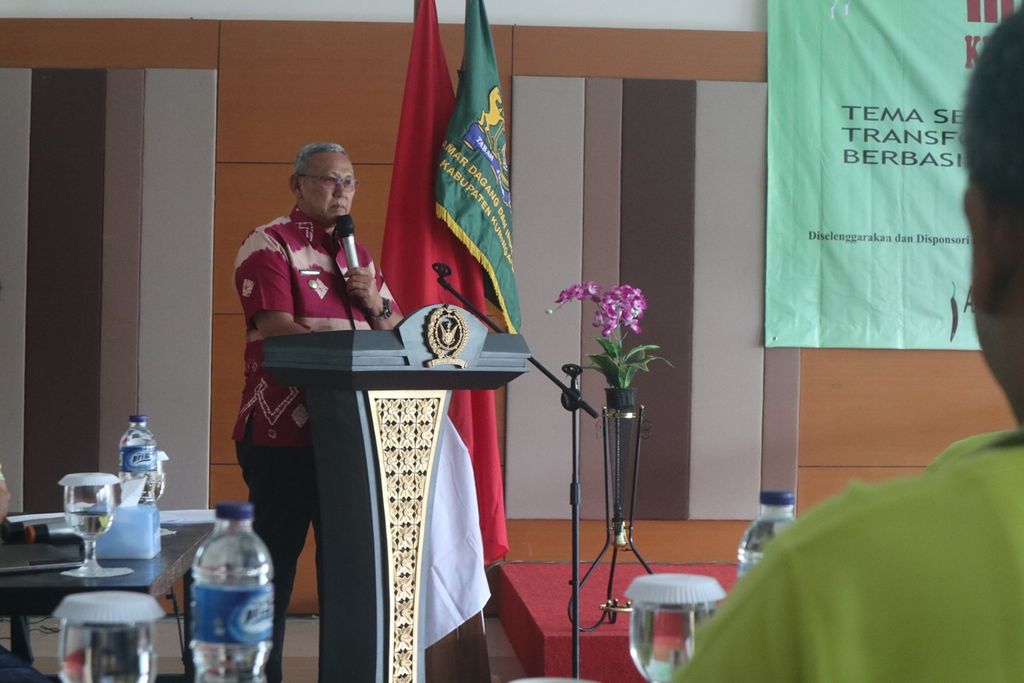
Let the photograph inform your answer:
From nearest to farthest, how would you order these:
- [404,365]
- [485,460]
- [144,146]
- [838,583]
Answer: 1. [838,583]
2. [404,365]
3. [485,460]
4. [144,146]

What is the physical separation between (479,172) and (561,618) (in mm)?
1510

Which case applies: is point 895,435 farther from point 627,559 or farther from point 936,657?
point 936,657

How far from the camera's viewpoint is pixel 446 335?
2391 mm

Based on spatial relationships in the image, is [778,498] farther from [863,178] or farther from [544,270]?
[863,178]

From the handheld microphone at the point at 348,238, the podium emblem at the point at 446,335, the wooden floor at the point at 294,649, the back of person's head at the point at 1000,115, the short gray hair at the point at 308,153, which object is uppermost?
the short gray hair at the point at 308,153

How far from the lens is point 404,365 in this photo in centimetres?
232

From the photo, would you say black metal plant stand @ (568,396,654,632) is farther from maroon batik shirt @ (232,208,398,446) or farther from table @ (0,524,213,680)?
table @ (0,524,213,680)

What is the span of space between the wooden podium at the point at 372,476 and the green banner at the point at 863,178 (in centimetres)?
277

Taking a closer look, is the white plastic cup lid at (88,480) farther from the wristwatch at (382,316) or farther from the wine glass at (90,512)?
the wristwatch at (382,316)

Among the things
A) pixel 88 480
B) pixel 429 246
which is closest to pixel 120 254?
pixel 429 246

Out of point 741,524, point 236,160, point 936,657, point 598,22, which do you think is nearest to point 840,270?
point 741,524

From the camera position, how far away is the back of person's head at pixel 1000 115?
581mm

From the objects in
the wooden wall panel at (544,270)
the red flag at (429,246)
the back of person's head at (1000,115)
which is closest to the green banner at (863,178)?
the wooden wall panel at (544,270)

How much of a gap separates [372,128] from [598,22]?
110 centimetres
